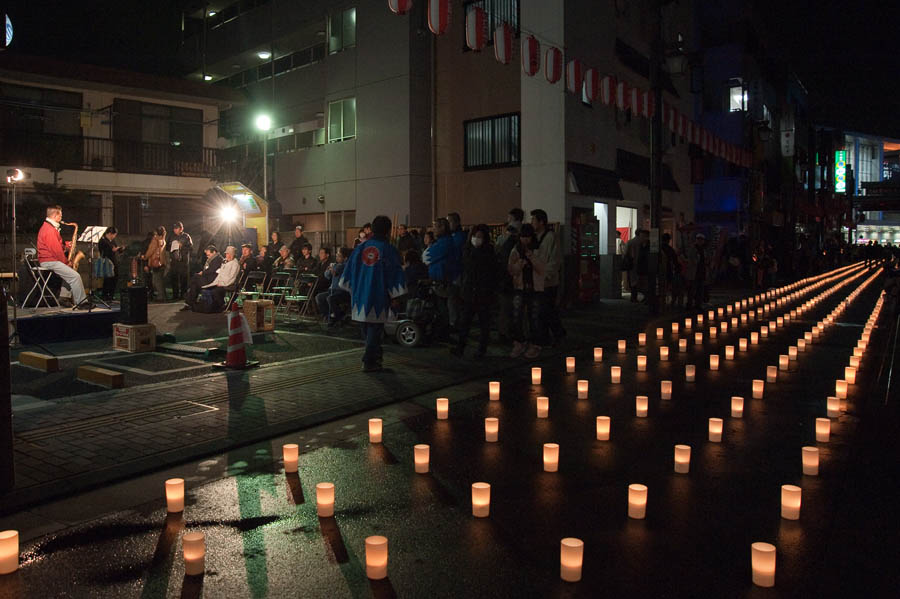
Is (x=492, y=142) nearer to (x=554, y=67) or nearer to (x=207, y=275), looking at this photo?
(x=554, y=67)

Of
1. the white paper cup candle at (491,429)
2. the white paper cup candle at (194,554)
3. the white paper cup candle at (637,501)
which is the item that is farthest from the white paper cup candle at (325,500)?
the white paper cup candle at (491,429)

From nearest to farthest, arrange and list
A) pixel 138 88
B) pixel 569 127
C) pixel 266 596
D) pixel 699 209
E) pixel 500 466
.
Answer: pixel 266 596
pixel 500 466
pixel 569 127
pixel 138 88
pixel 699 209

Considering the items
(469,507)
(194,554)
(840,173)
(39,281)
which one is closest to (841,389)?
(469,507)

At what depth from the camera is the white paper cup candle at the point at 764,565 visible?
132 inches

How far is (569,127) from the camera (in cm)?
1955

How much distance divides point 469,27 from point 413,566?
1209cm

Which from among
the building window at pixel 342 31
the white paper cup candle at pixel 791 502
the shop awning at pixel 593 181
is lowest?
the white paper cup candle at pixel 791 502

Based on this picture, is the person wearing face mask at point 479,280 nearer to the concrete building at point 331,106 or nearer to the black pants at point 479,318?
the black pants at point 479,318

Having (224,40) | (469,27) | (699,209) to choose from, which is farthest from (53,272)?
(699,209)

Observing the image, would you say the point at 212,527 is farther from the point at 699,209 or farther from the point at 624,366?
the point at 699,209

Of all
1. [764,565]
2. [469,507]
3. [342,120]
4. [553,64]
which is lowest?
[469,507]

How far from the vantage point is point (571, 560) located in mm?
3375

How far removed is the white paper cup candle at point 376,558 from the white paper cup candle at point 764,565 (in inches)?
69.6

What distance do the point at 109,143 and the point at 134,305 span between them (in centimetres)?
1693
